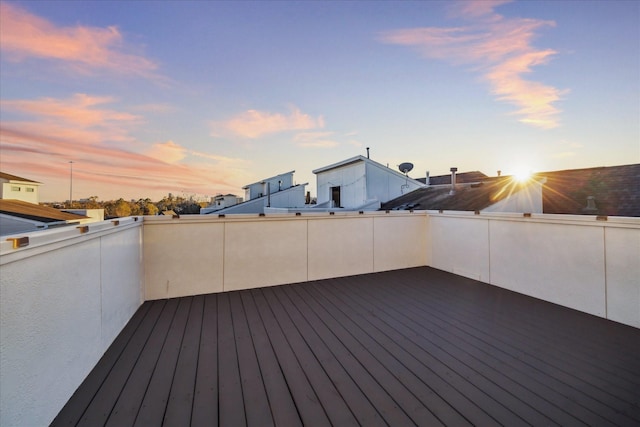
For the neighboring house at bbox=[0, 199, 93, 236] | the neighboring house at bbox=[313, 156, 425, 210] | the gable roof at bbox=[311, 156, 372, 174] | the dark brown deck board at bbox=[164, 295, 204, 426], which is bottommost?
the dark brown deck board at bbox=[164, 295, 204, 426]

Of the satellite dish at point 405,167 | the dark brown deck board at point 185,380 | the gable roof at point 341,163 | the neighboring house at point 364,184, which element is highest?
the gable roof at point 341,163

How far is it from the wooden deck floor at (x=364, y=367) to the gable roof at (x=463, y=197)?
480cm

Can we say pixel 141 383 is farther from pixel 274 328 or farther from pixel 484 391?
pixel 484 391

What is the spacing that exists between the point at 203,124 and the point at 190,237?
6.19 meters

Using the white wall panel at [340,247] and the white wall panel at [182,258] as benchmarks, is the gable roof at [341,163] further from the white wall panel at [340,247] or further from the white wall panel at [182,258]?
the white wall panel at [182,258]

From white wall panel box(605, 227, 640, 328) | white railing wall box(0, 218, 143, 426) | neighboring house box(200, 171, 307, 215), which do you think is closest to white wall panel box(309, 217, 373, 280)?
white railing wall box(0, 218, 143, 426)

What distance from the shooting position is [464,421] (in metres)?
1.31

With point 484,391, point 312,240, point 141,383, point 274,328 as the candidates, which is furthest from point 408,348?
point 312,240

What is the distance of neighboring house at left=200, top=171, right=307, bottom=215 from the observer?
53.5ft

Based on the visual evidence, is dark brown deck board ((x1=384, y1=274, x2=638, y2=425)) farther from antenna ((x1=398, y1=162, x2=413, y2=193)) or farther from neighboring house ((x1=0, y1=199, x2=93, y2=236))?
antenna ((x1=398, y1=162, x2=413, y2=193))

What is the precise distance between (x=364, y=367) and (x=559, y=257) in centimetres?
283

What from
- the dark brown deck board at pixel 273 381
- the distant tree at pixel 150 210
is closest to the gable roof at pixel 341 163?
the distant tree at pixel 150 210

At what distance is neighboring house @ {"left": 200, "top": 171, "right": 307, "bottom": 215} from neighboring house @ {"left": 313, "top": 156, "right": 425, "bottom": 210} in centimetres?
447

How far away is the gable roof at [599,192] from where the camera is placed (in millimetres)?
8149
